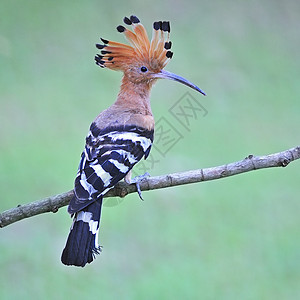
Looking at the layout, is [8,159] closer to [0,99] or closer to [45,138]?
[45,138]

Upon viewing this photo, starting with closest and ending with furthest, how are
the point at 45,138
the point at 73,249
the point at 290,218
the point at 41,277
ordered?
the point at 73,249
the point at 41,277
the point at 290,218
the point at 45,138

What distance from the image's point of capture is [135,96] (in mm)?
1703

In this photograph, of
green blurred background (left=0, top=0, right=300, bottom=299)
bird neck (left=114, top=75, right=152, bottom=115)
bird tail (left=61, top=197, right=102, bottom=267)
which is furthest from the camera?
green blurred background (left=0, top=0, right=300, bottom=299)

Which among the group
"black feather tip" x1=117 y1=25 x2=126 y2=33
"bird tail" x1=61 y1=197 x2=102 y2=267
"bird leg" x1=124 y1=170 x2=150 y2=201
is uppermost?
"black feather tip" x1=117 y1=25 x2=126 y2=33

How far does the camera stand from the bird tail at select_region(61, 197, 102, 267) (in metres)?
1.35

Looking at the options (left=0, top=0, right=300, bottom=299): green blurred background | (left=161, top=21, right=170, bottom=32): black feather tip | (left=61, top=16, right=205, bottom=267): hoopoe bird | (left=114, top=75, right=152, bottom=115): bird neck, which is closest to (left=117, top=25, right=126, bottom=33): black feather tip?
(left=61, top=16, right=205, bottom=267): hoopoe bird

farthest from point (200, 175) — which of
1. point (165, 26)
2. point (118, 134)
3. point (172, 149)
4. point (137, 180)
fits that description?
point (172, 149)

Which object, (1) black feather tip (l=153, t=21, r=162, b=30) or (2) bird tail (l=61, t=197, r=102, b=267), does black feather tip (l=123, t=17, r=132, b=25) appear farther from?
(2) bird tail (l=61, t=197, r=102, b=267)

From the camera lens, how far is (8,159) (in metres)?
3.21

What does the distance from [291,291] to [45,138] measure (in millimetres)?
1657

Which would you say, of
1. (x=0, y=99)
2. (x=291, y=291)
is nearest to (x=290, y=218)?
(x=291, y=291)

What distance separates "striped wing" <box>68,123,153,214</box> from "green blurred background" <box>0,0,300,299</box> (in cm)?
118

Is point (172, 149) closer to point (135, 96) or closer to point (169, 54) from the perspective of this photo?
point (135, 96)

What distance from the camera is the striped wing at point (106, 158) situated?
1.38 m
